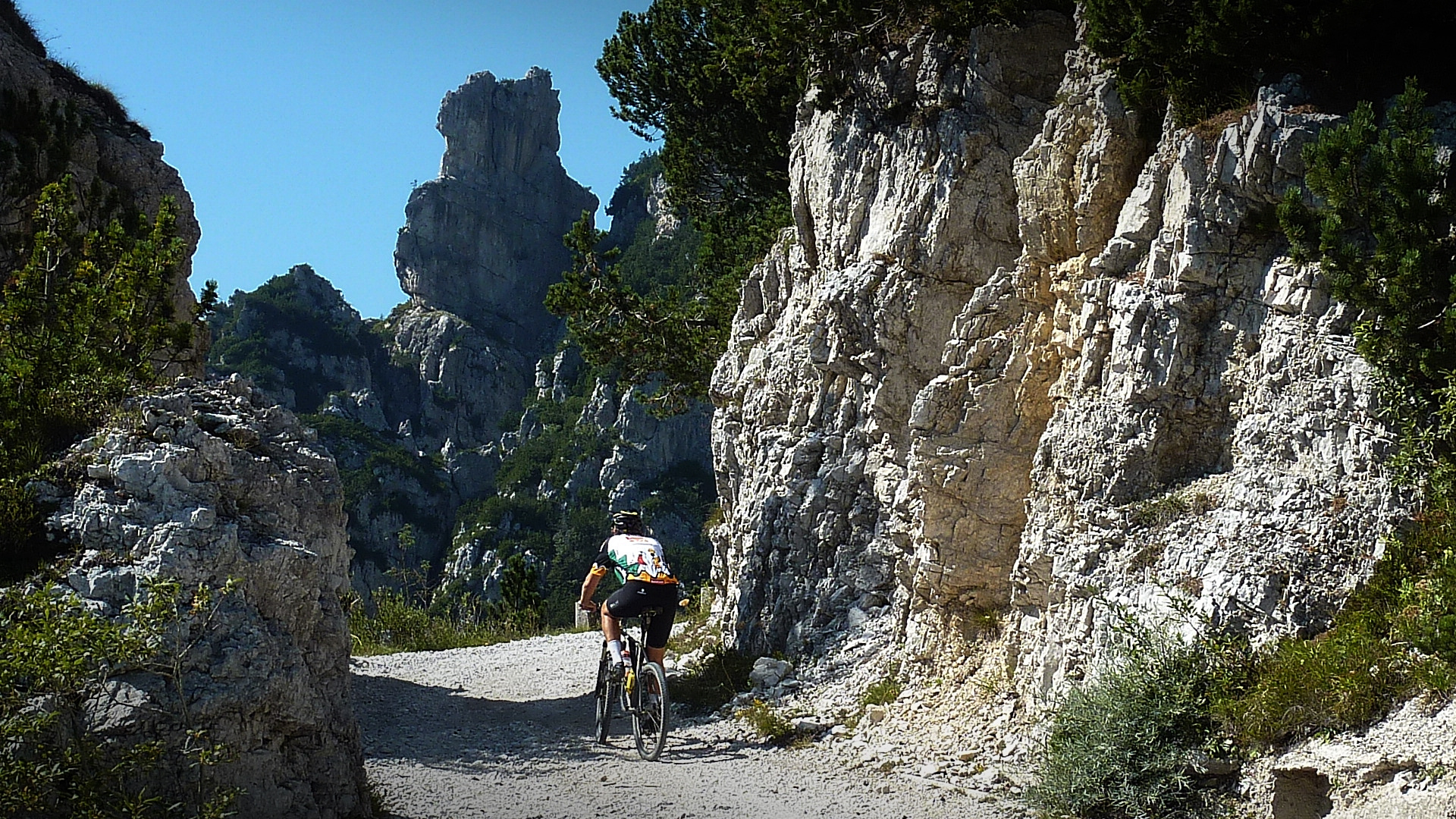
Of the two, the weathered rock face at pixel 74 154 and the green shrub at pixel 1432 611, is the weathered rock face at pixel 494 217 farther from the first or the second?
the green shrub at pixel 1432 611

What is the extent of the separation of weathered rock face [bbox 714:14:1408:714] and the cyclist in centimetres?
248

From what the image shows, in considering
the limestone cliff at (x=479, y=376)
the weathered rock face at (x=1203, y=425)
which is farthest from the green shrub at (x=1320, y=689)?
the limestone cliff at (x=479, y=376)

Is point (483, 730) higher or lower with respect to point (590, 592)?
lower

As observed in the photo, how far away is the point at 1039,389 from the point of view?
9.38 m

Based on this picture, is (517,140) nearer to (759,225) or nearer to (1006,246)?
(759,225)

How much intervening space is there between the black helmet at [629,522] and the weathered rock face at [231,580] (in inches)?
112

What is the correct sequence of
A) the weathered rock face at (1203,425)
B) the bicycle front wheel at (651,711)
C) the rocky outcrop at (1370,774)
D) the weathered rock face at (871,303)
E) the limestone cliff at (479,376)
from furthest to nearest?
the limestone cliff at (479,376) → the weathered rock face at (871,303) → the bicycle front wheel at (651,711) → the weathered rock face at (1203,425) → the rocky outcrop at (1370,774)

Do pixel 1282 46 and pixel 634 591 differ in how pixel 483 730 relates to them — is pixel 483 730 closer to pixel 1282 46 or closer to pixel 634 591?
pixel 634 591

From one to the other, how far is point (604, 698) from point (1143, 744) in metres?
4.71

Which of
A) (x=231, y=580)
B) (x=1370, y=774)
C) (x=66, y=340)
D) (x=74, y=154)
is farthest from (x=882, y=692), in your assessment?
(x=74, y=154)

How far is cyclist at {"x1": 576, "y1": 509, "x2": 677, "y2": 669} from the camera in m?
8.70

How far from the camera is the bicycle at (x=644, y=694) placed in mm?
8453

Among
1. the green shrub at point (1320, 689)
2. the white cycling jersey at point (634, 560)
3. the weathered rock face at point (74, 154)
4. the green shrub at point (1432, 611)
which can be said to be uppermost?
the weathered rock face at point (74, 154)

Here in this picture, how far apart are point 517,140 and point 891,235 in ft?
327
